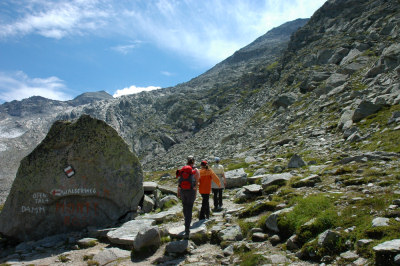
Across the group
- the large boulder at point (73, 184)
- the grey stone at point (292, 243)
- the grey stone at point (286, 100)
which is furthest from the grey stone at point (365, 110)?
the grey stone at point (286, 100)

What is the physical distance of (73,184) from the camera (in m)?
13.3

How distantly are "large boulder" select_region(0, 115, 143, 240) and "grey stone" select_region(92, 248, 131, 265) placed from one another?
3641mm

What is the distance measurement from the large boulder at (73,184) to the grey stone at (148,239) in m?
4.67

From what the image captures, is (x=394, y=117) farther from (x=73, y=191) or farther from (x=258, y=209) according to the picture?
(x=73, y=191)

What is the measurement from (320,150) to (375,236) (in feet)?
57.0

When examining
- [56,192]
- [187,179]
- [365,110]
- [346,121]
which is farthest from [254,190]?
[365,110]

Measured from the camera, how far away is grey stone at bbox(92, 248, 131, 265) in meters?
9.09

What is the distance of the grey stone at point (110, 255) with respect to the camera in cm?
909

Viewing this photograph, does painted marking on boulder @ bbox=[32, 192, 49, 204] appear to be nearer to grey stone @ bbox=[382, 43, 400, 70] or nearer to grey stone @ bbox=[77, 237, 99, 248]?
grey stone @ bbox=[77, 237, 99, 248]

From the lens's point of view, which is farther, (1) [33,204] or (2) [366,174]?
(1) [33,204]

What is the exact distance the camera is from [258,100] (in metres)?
82.6

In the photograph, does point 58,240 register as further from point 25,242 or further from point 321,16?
point 321,16

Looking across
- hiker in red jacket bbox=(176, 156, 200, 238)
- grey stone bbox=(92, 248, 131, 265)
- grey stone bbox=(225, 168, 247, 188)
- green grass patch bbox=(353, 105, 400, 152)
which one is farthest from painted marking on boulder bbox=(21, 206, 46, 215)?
green grass patch bbox=(353, 105, 400, 152)

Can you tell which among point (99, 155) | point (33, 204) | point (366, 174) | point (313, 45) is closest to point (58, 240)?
point (33, 204)
